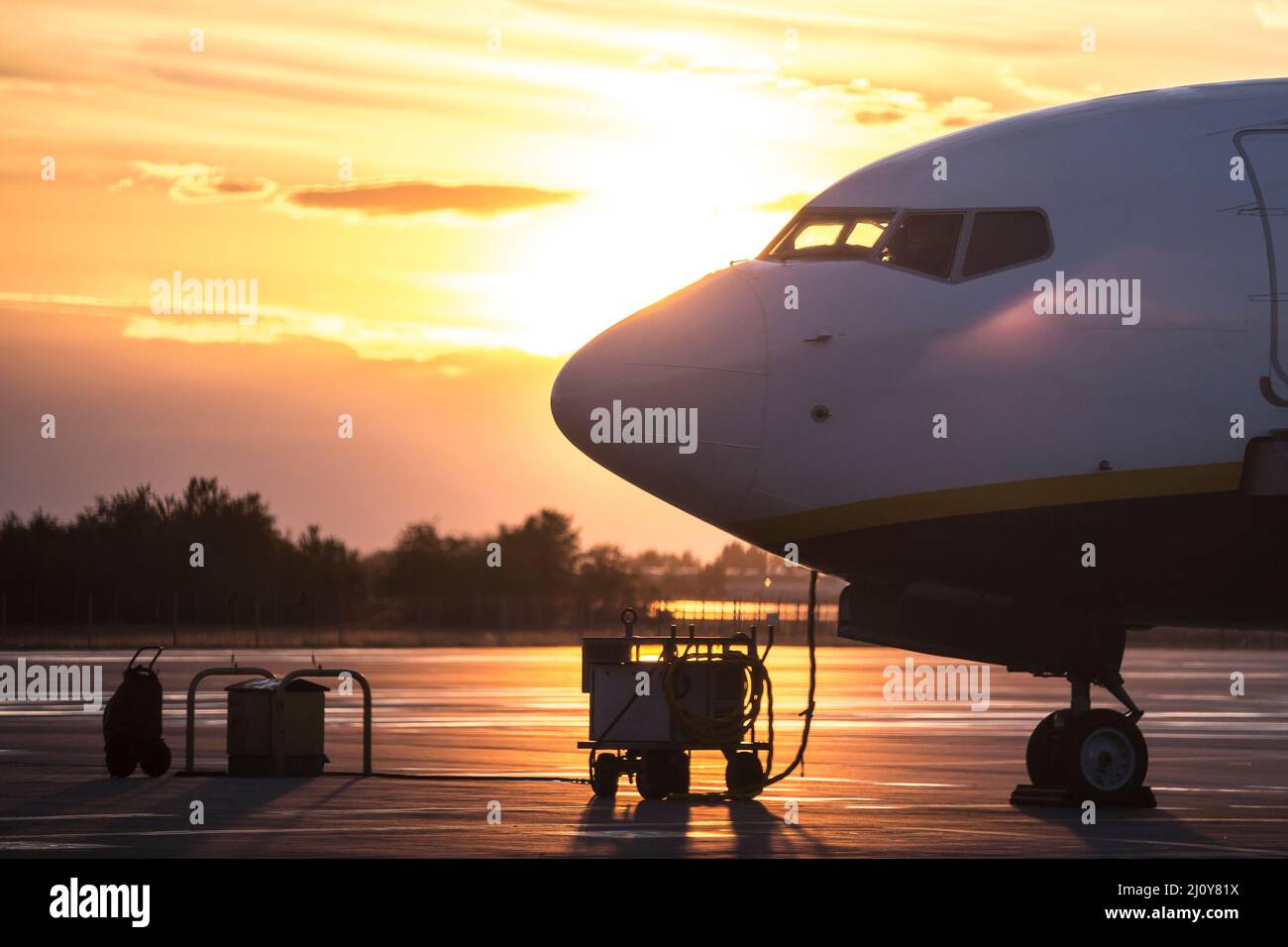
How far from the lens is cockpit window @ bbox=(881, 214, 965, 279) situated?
1844cm

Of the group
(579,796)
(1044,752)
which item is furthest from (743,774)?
(1044,752)

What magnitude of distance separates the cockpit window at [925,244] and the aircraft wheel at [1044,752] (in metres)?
4.83

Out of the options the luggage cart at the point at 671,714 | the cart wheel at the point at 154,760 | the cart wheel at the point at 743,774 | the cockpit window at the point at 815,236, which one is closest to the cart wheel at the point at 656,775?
the luggage cart at the point at 671,714

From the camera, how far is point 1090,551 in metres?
18.2

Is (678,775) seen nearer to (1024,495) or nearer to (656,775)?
(656,775)

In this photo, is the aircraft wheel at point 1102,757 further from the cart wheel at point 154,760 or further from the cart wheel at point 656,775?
the cart wheel at point 154,760

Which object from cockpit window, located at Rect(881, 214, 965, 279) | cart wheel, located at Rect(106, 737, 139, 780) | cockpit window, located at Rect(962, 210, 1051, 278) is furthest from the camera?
cart wheel, located at Rect(106, 737, 139, 780)

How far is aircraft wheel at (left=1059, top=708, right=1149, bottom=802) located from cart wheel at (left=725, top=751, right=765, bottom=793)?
3.17 metres

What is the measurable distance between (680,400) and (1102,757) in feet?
18.9

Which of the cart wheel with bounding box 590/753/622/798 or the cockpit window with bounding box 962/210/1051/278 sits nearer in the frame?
the cockpit window with bounding box 962/210/1051/278

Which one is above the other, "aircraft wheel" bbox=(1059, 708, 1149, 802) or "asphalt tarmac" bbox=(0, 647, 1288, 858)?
"aircraft wheel" bbox=(1059, 708, 1149, 802)

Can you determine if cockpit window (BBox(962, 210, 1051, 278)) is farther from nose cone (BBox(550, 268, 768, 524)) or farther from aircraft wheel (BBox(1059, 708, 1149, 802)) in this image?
aircraft wheel (BBox(1059, 708, 1149, 802))

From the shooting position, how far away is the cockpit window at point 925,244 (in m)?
18.4

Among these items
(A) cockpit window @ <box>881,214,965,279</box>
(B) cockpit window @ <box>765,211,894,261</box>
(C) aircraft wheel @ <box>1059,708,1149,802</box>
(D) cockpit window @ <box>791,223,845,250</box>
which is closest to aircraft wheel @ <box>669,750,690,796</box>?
(C) aircraft wheel @ <box>1059,708,1149,802</box>
